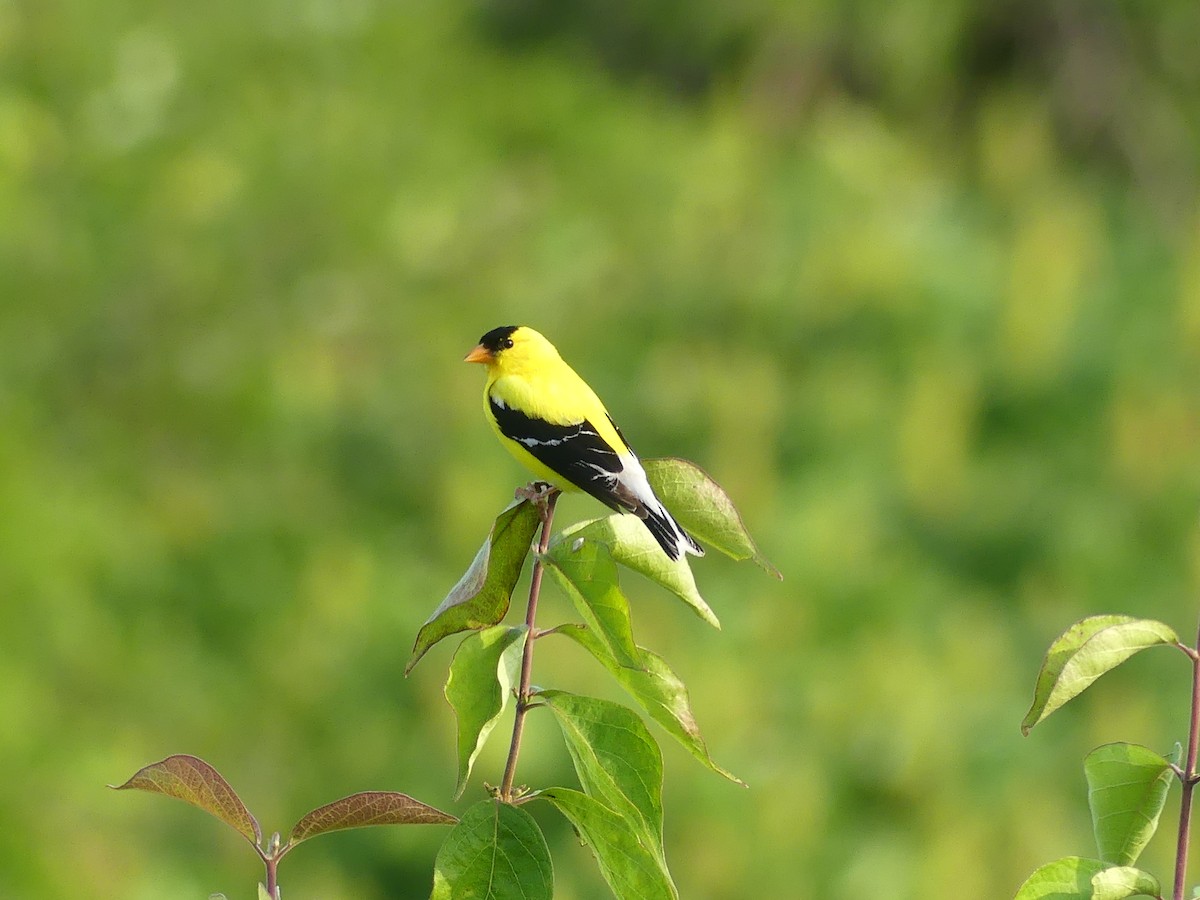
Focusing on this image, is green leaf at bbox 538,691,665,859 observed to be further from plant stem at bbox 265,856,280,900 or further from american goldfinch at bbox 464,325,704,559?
american goldfinch at bbox 464,325,704,559

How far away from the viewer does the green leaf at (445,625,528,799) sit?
1104mm

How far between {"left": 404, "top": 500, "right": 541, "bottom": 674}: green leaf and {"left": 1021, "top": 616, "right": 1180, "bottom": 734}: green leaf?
0.38 meters

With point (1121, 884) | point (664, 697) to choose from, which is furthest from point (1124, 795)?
point (664, 697)

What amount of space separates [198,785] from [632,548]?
0.34m

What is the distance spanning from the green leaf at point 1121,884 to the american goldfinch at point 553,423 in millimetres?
862

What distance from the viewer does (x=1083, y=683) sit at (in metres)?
1.12

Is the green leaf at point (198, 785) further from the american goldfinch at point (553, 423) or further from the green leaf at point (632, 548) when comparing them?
the american goldfinch at point (553, 423)

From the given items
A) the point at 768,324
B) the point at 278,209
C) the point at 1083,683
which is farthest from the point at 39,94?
the point at 1083,683

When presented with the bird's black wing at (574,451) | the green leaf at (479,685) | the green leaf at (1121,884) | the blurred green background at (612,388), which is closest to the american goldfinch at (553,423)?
the bird's black wing at (574,451)

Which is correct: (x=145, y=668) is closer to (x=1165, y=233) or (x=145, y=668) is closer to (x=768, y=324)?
(x=768, y=324)

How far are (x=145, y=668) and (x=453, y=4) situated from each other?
5074 mm

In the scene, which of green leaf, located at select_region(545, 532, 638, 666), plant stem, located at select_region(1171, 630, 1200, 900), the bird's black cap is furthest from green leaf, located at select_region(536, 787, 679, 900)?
the bird's black cap

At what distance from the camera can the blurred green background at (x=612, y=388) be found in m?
5.50

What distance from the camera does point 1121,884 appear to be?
1062 mm
